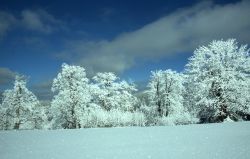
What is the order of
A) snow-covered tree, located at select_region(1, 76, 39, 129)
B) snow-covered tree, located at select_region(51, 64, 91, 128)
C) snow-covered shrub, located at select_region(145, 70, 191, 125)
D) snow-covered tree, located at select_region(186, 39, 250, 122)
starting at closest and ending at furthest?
snow-covered tree, located at select_region(186, 39, 250, 122) → snow-covered tree, located at select_region(51, 64, 91, 128) → snow-covered tree, located at select_region(1, 76, 39, 129) → snow-covered shrub, located at select_region(145, 70, 191, 125)

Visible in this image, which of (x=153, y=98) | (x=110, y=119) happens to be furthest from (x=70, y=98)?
(x=153, y=98)

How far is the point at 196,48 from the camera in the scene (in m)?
56.1

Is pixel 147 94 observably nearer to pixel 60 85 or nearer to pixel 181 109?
pixel 181 109

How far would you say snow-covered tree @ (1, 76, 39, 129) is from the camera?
226 feet

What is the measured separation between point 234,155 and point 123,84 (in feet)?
219

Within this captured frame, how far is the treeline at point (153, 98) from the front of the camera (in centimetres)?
5222

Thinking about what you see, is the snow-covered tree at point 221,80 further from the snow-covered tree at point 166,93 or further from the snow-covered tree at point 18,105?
the snow-covered tree at point 18,105

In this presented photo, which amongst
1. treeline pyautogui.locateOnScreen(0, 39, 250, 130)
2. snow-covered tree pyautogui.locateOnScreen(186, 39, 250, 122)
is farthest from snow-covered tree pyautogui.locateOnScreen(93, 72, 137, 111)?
snow-covered tree pyautogui.locateOnScreen(186, 39, 250, 122)

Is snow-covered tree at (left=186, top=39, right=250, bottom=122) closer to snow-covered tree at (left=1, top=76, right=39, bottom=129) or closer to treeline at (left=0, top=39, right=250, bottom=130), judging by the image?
treeline at (left=0, top=39, right=250, bottom=130)

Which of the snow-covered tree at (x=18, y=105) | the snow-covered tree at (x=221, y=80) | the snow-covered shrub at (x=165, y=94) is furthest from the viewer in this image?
the snow-covered shrub at (x=165, y=94)

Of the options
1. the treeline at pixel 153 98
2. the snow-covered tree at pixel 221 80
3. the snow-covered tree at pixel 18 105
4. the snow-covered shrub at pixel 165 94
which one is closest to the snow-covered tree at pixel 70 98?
the treeline at pixel 153 98

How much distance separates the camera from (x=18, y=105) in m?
68.8

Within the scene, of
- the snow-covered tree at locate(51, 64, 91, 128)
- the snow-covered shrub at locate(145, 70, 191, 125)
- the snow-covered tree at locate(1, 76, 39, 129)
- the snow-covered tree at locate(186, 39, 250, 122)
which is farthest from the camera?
the snow-covered shrub at locate(145, 70, 191, 125)

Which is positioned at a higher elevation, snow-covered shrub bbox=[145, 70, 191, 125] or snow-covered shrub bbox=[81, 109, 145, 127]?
snow-covered shrub bbox=[145, 70, 191, 125]
